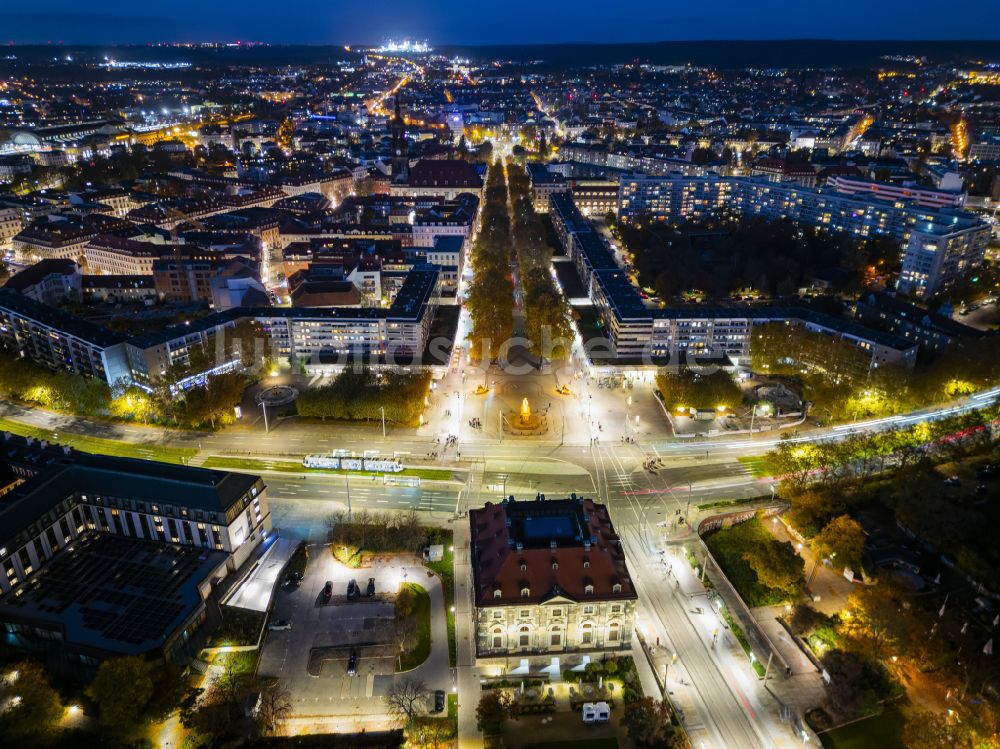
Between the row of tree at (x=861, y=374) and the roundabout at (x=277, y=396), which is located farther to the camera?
the roundabout at (x=277, y=396)

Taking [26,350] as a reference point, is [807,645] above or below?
below

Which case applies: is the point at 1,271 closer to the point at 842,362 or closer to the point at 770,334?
the point at 770,334

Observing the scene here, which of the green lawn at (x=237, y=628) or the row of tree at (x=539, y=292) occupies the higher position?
the row of tree at (x=539, y=292)

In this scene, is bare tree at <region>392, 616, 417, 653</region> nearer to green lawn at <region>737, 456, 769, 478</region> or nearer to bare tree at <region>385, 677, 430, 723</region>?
bare tree at <region>385, 677, 430, 723</region>

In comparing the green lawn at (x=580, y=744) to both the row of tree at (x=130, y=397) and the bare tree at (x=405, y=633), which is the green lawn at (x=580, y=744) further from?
the row of tree at (x=130, y=397)

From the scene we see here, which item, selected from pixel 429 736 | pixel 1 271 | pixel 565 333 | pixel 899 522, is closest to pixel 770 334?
pixel 565 333

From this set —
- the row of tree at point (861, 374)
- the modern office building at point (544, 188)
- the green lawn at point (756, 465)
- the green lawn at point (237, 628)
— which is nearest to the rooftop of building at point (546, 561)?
the green lawn at point (237, 628)

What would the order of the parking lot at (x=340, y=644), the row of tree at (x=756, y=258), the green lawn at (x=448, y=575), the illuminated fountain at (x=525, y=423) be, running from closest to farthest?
the parking lot at (x=340, y=644)
the green lawn at (x=448, y=575)
the illuminated fountain at (x=525, y=423)
the row of tree at (x=756, y=258)
